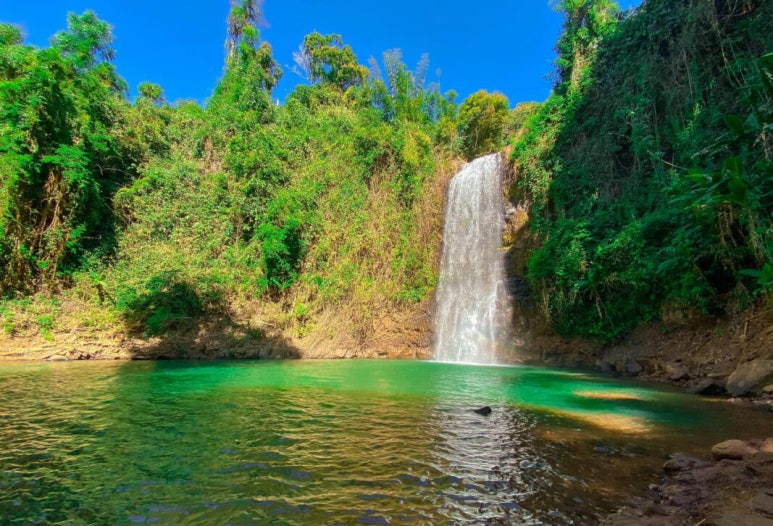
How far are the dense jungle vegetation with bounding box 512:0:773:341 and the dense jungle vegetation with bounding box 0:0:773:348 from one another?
0.05m

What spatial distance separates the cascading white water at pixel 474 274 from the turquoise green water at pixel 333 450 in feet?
20.8

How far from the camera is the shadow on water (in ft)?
43.0

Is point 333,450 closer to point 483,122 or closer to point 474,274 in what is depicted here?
point 474,274

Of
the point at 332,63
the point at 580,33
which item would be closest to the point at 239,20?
the point at 332,63

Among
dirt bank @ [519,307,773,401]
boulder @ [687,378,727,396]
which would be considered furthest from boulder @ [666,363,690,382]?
boulder @ [687,378,727,396]

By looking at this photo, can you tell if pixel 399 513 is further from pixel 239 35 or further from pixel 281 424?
pixel 239 35

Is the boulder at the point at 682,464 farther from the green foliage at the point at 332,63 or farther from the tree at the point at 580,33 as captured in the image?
the green foliage at the point at 332,63

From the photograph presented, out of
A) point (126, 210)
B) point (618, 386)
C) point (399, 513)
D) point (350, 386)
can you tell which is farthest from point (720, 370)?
point (126, 210)

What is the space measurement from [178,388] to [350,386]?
3198 mm

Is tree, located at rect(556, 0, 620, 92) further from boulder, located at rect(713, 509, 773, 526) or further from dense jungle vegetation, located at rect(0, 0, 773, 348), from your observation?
boulder, located at rect(713, 509, 773, 526)

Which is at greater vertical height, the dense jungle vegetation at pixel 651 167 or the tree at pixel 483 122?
the tree at pixel 483 122

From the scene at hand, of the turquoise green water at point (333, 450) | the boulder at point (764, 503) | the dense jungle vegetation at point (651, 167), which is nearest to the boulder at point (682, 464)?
the turquoise green water at point (333, 450)

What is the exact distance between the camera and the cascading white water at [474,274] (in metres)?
14.0

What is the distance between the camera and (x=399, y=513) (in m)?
2.80
